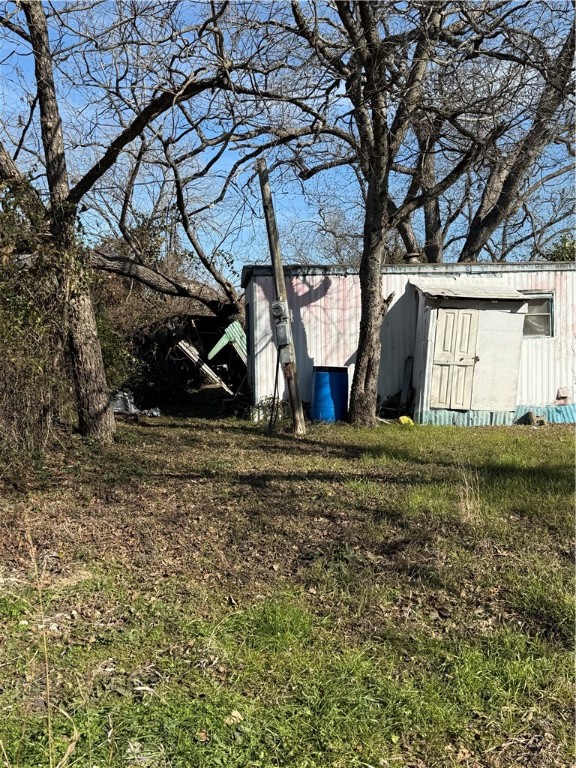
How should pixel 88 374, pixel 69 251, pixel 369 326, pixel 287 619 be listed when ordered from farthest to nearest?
pixel 369 326
pixel 88 374
pixel 69 251
pixel 287 619

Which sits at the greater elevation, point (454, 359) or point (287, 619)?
point (454, 359)

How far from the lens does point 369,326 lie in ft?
33.0

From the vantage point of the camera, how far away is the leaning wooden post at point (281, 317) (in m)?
9.35

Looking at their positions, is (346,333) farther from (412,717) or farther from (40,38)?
(412,717)

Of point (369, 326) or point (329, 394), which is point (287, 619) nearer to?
point (369, 326)

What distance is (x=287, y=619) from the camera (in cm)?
346

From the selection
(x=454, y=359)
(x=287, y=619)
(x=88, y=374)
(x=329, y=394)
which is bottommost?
(x=287, y=619)

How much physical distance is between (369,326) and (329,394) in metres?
1.48

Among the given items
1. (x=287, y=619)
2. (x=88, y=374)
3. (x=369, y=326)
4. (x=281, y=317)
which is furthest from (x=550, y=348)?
(x=287, y=619)

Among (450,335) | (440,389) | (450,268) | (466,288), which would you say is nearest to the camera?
(450,335)

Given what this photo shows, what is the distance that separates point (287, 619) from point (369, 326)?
7.11 m

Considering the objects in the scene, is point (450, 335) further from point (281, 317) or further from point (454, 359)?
point (281, 317)

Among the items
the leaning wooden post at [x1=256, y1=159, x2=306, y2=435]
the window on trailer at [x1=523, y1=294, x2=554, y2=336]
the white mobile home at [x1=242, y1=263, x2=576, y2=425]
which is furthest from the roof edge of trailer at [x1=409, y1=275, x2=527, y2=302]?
the leaning wooden post at [x1=256, y1=159, x2=306, y2=435]

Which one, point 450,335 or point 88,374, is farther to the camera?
point 450,335
